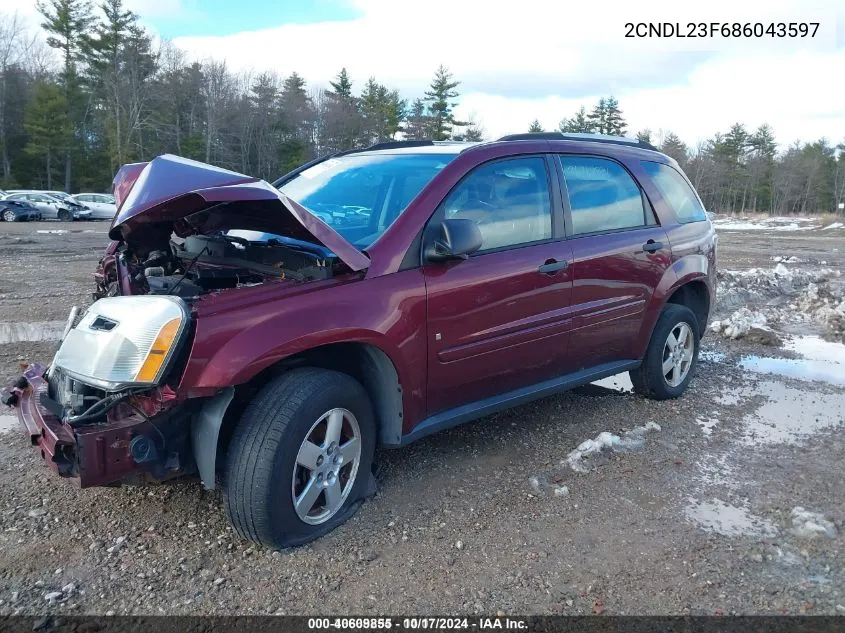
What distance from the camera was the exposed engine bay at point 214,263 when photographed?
313cm

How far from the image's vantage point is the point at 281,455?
9.22ft

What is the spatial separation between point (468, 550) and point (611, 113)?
246 feet

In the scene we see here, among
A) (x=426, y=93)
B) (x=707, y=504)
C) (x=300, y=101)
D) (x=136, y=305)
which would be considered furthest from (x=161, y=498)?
(x=426, y=93)

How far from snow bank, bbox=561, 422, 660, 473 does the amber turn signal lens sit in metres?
2.40

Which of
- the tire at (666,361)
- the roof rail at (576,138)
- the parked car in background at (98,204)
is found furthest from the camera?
the parked car in background at (98,204)

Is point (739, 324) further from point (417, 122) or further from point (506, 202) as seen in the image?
point (417, 122)

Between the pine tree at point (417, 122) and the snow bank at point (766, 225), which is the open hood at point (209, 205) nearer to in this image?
the snow bank at point (766, 225)

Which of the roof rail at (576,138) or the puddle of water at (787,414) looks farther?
the puddle of water at (787,414)

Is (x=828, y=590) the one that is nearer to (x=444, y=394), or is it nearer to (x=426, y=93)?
(x=444, y=394)

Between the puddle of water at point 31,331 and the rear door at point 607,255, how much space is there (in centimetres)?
509

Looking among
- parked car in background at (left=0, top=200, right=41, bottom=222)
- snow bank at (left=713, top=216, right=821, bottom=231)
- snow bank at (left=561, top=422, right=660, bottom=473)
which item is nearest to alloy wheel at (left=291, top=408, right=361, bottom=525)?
snow bank at (left=561, top=422, right=660, bottom=473)

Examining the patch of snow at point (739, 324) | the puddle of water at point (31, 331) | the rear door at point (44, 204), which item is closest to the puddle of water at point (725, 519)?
the patch of snow at point (739, 324)

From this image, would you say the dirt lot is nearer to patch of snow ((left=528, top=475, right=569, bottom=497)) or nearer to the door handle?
patch of snow ((left=528, top=475, right=569, bottom=497))

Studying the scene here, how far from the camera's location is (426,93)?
63312 millimetres
